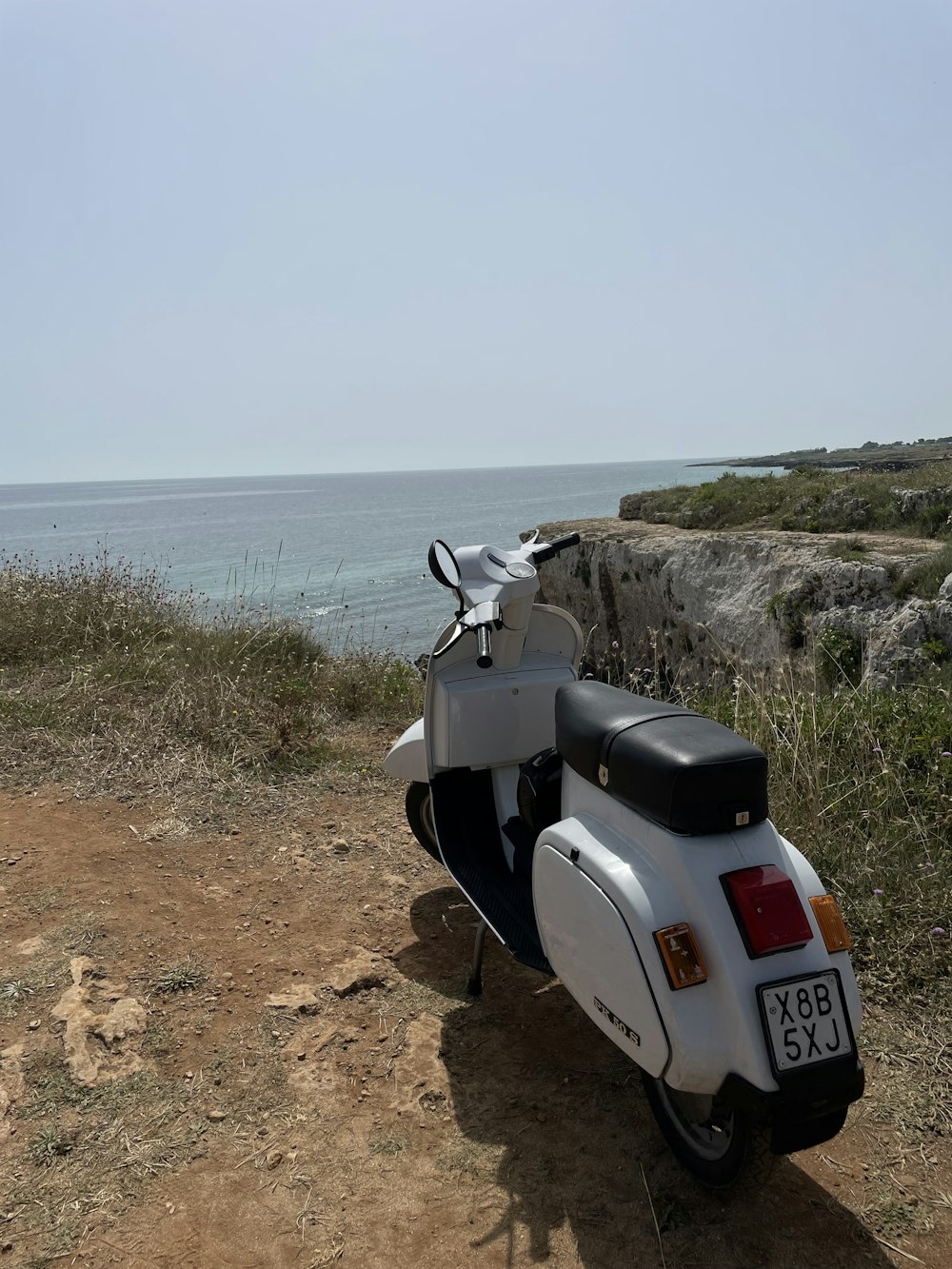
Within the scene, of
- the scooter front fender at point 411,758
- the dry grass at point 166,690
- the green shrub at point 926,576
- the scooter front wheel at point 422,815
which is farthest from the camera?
the green shrub at point 926,576

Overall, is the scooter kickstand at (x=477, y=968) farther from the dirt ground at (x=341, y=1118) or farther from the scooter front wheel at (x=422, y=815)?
the scooter front wheel at (x=422, y=815)

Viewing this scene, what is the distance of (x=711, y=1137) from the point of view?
210cm

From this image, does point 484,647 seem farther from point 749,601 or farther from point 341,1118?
point 749,601

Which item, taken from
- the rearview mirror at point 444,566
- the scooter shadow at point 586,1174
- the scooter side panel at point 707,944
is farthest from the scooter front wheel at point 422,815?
the scooter side panel at point 707,944

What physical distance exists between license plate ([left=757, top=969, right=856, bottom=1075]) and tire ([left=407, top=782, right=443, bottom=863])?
1.98 metres

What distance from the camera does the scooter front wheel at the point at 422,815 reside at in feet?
11.9

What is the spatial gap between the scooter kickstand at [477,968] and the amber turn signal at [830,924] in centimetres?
126

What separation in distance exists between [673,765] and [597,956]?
501 millimetres

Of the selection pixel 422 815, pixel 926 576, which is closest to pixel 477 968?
pixel 422 815

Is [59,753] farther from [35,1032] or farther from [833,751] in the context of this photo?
[833,751]

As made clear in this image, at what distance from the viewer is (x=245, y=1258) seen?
6.42ft

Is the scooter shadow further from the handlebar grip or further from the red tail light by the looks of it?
the handlebar grip

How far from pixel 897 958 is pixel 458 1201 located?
1.72 m

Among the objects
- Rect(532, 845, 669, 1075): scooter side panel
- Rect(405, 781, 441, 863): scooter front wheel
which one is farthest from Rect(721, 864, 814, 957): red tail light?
Rect(405, 781, 441, 863): scooter front wheel
